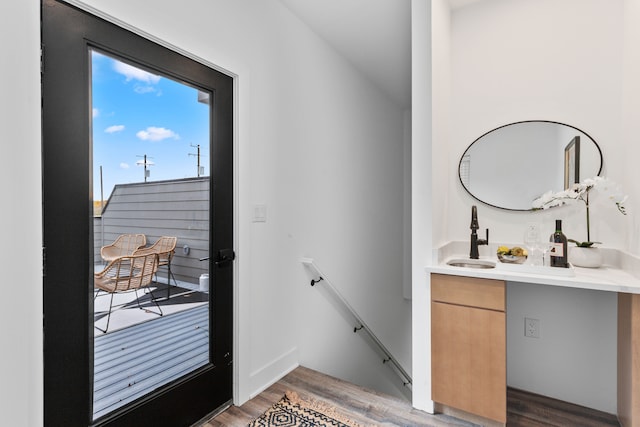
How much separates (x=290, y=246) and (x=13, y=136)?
66.7 inches

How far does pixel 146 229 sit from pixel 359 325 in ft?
8.22

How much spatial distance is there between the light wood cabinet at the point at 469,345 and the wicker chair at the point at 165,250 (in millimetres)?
1478

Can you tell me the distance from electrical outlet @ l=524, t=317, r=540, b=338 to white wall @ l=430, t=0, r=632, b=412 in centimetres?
4

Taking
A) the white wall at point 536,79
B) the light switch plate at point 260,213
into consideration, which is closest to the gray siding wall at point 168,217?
the light switch plate at point 260,213

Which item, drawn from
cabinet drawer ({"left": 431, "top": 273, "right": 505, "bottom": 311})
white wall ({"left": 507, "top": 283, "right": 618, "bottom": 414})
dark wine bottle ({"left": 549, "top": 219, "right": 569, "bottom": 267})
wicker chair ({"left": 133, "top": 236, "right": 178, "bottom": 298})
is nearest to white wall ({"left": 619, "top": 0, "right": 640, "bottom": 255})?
dark wine bottle ({"left": 549, "top": 219, "right": 569, "bottom": 267})

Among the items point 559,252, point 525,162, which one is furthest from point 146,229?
point 525,162

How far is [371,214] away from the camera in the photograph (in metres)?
3.89

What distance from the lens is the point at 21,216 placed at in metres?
1.15

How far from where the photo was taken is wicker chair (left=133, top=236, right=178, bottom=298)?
1.70m

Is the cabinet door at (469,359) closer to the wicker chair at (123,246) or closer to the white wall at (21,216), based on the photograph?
the wicker chair at (123,246)

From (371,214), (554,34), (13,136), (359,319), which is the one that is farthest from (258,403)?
(554,34)

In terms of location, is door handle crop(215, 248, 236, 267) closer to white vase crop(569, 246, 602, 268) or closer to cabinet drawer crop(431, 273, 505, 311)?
cabinet drawer crop(431, 273, 505, 311)

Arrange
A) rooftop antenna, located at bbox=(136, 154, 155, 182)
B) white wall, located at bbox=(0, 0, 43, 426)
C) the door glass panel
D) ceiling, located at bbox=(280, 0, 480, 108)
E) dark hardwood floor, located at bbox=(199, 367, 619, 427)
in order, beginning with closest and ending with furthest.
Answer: white wall, located at bbox=(0, 0, 43, 426)
the door glass panel
rooftop antenna, located at bbox=(136, 154, 155, 182)
dark hardwood floor, located at bbox=(199, 367, 619, 427)
ceiling, located at bbox=(280, 0, 480, 108)

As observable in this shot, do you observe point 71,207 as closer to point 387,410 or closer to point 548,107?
point 387,410
